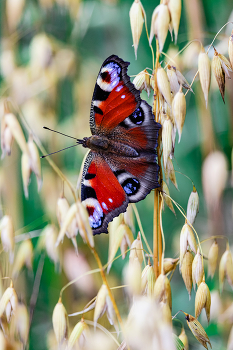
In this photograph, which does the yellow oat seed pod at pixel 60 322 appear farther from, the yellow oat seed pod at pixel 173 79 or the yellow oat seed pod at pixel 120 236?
the yellow oat seed pod at pixel 173 79

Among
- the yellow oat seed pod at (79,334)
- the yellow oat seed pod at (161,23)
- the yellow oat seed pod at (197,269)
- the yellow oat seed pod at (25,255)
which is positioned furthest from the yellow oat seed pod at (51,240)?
the yellow oat seed pod at (161,23)

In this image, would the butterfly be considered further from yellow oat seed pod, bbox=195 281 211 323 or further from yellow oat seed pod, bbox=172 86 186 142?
yellow oat seed pod, bbox=195 281 211 323

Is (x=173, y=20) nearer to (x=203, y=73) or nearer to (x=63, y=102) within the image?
(x=203, y=73)

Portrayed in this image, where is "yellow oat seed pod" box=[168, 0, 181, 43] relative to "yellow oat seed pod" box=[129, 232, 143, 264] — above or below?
above

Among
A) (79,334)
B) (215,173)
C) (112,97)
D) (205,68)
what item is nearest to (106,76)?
(112,97)

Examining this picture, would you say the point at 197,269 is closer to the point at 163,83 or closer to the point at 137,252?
the point at 137,252

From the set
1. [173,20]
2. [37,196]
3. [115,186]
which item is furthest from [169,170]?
[37,196]

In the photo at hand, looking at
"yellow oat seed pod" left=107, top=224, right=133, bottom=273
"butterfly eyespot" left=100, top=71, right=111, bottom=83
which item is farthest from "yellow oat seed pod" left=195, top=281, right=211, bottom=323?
"butterfly eyespot" left=100, top=71, right=111, bottom=83
